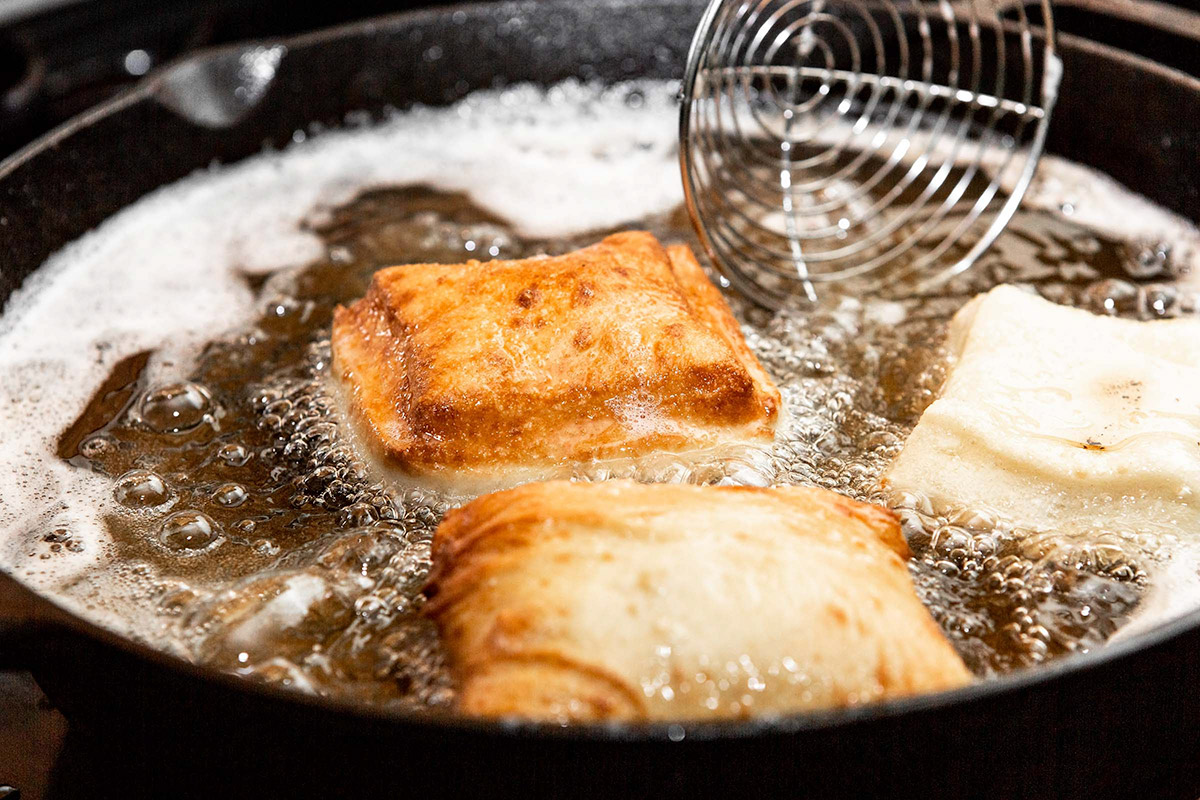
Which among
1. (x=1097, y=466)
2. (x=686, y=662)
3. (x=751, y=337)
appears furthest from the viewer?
(x=751, y=337)

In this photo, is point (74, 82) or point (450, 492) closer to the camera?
point (450, 492)

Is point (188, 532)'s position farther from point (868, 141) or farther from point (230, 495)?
point (868, 141)

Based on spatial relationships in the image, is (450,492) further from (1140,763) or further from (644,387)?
(1140,763)

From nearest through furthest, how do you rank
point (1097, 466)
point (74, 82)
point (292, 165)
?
point (1097, 466) < point (292, 165) < point (74, 82)

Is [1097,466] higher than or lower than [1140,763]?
higher

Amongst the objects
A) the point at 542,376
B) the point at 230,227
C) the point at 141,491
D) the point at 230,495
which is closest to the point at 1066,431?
the point at 542,376

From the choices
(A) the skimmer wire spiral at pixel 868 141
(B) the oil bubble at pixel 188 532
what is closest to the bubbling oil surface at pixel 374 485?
(B) the oil bubble at pixel 188 532

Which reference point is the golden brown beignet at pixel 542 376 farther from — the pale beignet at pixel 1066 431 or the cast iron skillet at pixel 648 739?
the cast iron skillet at pixel 648 739

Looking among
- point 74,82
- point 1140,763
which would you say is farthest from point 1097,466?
point 74,82
